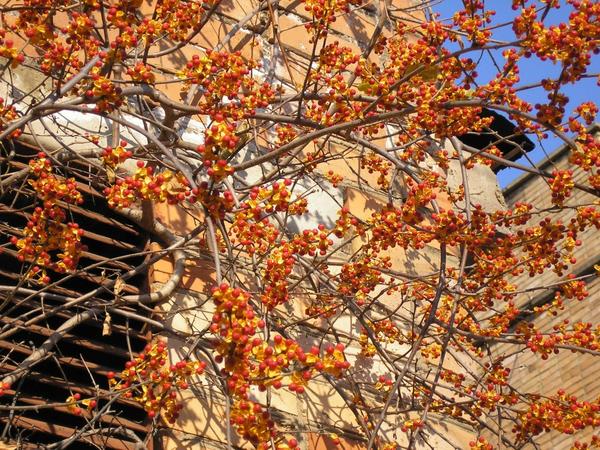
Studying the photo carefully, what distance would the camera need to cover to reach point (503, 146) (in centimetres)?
852

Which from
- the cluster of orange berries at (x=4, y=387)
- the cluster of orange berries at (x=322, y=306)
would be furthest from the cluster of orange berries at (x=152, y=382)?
the cluster of orange berries at (x=322, y=306)

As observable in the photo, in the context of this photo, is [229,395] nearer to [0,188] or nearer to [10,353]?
[10,353]

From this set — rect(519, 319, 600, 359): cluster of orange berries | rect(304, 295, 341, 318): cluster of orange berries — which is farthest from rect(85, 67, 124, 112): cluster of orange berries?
rect(519, 319, 600, 359): cluster of orange berries

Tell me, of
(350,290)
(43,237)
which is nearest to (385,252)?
(350,290)

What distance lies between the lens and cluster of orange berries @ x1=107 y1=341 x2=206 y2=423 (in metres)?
3.15

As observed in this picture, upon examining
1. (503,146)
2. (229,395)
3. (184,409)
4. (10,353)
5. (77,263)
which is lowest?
(229,395)

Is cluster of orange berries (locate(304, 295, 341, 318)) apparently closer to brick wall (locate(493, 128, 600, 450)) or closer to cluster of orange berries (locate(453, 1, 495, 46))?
cluster of orange berries (locate(453, 1, 495, 46))

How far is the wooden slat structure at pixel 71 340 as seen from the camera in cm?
320

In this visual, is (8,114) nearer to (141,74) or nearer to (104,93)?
(141,74)

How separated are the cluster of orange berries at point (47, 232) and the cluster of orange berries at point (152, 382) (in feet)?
1.53

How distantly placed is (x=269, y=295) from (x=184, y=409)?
0.64 m

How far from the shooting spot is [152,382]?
3.15 meters

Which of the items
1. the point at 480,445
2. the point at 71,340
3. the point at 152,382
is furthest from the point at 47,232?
the point at 480,445

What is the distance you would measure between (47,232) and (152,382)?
75 centimetres
